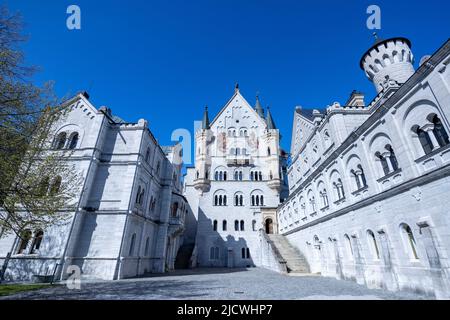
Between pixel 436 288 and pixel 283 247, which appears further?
pixel 283 247

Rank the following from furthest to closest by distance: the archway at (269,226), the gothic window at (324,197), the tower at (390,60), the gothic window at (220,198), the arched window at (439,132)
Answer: the gothic window at (220,198) → the archway at (269,226) → the tower at (390,60) → the gothic window at (324,197) → the arched window at (439,132)

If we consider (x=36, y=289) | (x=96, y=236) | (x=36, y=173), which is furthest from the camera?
(x=96, y=236)

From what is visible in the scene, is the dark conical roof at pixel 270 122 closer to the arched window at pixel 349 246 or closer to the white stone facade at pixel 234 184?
the white stone facade at pixel 234 184

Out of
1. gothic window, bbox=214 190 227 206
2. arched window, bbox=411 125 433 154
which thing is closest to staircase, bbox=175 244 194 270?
gothic window, bbox=214 190 227 206

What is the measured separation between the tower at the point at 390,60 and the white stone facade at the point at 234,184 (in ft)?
59.8

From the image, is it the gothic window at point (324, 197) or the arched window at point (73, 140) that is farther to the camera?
the arched window at point (73, 140)

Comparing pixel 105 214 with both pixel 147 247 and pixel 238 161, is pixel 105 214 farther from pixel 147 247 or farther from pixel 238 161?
pixel 238 161

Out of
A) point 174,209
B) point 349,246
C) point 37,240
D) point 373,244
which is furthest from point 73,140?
point 373,244

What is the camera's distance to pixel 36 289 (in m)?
12.1

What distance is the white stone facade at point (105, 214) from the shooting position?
659 inches

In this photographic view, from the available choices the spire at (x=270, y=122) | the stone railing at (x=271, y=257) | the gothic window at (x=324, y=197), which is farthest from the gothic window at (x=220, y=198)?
the gothic window at (x=324, y=197)
